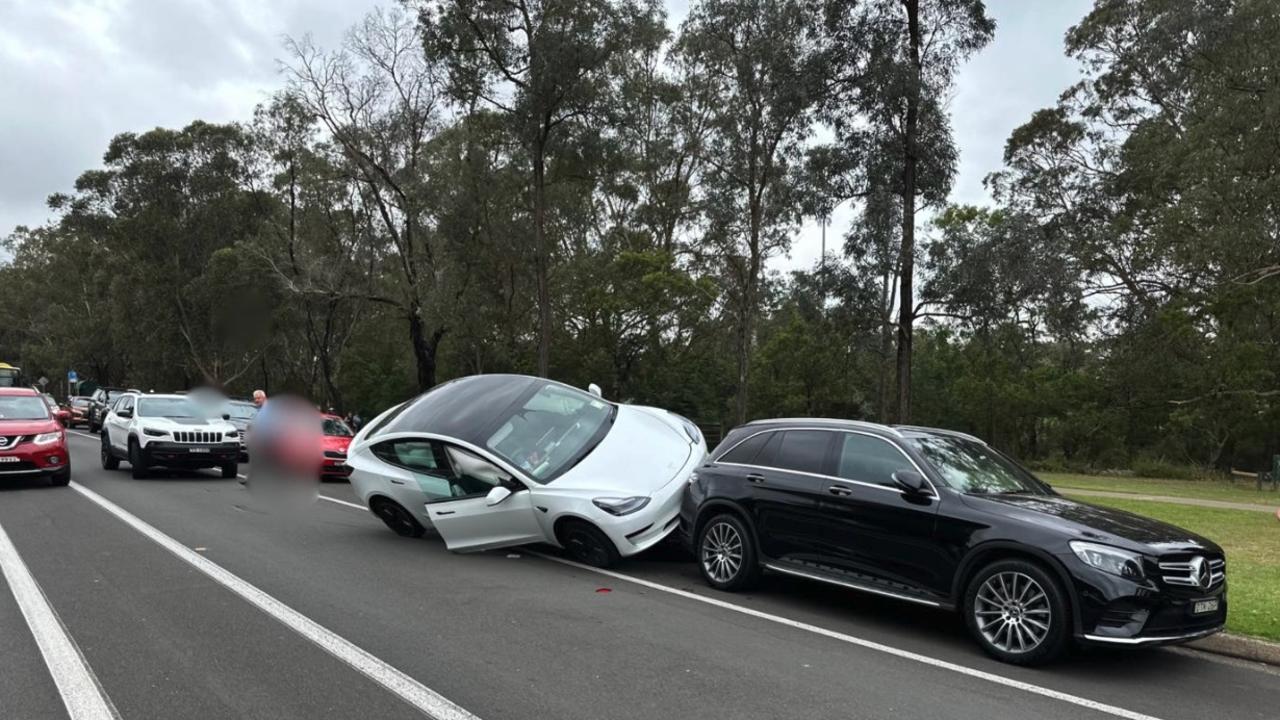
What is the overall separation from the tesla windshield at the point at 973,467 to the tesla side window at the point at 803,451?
0.80 metres

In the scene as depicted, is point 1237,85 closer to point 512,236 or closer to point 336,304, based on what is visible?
point 512,236

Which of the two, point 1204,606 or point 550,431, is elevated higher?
point 550,431

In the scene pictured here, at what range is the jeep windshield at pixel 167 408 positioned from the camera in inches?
677

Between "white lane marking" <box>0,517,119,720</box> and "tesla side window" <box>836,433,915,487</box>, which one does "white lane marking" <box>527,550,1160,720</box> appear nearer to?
"tesla side window" <box>836,433,915,487</box>

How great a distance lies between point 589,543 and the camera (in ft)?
28.8

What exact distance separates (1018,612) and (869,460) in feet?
5.55

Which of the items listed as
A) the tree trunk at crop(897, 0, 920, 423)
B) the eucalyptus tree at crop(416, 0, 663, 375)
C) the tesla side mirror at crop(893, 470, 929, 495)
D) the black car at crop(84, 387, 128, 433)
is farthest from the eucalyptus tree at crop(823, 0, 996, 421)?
the black car at crop(84, 387, 128, 433)

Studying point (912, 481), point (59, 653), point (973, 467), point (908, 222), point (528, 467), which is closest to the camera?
point (59, 653)

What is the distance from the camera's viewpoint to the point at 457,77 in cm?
2759

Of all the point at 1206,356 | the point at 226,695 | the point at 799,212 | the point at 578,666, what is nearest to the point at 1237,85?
the point at 799,212

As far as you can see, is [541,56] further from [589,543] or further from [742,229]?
[589,543]

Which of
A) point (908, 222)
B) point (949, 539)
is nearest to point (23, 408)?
point (949, 539)

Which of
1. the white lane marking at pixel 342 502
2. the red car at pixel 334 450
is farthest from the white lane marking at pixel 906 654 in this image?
the red car at pixel 334 450

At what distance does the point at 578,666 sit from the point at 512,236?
2754 centimetres
